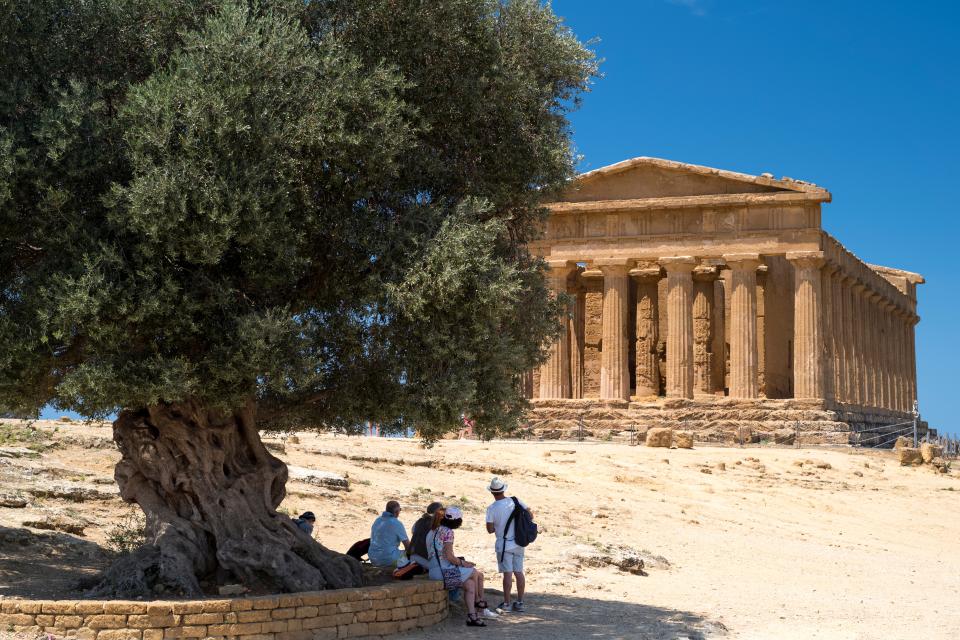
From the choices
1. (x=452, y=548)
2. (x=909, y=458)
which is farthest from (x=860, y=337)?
(x=452, y=548)

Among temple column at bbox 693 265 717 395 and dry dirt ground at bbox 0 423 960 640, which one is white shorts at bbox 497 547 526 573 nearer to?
dry dirt ground at bbox 0 423 960 640

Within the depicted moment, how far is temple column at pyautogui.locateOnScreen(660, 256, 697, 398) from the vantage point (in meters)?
40.9

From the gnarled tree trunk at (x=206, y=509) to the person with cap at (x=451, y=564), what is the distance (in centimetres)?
100

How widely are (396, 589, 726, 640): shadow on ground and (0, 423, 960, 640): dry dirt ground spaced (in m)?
0.04

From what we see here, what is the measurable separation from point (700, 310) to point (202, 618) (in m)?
36.2

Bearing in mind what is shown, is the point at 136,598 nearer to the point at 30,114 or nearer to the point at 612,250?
the point at 30,114

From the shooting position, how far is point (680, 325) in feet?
135

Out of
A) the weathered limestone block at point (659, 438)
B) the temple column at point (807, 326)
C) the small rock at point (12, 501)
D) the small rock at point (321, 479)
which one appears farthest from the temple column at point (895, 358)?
the small rock at point (12, 501)

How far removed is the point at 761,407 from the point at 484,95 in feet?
91.1

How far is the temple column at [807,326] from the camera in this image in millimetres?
39500

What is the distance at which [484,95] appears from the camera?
1366cm

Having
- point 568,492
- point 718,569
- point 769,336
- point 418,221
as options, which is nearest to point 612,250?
point 769,336

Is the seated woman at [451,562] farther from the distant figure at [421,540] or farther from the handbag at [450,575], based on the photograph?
the distant figure at [421,540]

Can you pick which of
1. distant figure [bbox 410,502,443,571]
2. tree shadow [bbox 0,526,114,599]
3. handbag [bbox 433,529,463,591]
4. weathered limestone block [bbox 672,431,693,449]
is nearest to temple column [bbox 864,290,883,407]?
weathered limestone block [bbox 672,431,693,449]
